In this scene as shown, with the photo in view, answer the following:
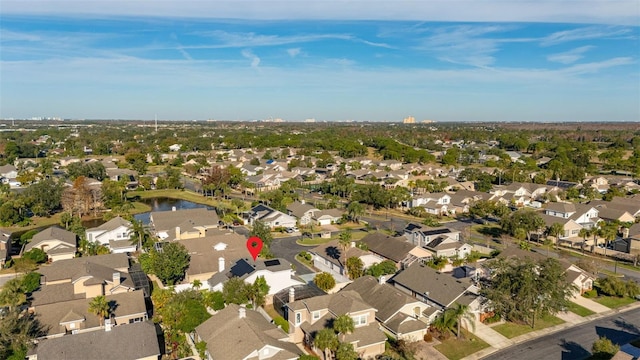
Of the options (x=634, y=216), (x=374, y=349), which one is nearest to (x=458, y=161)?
(x=634, y=216)

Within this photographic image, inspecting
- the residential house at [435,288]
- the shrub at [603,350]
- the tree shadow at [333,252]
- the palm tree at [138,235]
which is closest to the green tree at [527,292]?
the residential house at [435,288]

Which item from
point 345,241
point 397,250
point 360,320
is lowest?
point 397,250

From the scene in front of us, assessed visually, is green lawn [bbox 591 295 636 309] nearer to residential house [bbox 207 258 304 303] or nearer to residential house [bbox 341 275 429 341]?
residential house [bbox 341 275 429 341]

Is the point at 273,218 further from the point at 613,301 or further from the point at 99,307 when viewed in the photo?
the point at 613,301

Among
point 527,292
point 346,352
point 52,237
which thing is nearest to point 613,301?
point 527,292

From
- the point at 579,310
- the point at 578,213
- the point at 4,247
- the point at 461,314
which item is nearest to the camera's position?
the point at 461,314

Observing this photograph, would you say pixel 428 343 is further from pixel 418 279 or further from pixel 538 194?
pixel 538 194

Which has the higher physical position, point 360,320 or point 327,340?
point 327,340

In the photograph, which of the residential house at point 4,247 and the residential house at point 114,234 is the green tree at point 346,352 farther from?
the residential house at point 4,247
